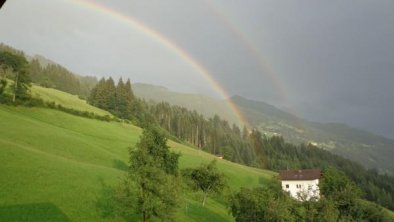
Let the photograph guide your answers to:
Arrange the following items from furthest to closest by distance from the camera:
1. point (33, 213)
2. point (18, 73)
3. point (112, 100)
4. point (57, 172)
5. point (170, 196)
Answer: point (112, 100) → point (18, 73) → point (57, 172) → point (170, 196) → point (33, 213)

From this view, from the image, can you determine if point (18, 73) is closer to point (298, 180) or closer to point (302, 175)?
point (298, 180)

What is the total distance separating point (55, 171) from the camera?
167 feet

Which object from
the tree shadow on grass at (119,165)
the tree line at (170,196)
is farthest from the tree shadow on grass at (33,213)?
the tree shadow on grass at (119,165)

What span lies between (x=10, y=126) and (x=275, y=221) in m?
54.4

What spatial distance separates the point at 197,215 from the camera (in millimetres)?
55625

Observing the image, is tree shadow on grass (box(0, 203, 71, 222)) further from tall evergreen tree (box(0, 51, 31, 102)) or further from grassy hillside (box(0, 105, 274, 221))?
tall evergreen tree (box(0, 51, 31, 102))

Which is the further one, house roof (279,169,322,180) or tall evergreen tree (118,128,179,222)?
house roof (279,169,322,180)

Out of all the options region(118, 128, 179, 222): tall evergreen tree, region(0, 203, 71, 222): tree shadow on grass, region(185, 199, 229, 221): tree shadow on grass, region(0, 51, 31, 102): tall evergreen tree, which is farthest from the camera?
region(0, 51, 31, 102): tall evergreen tree

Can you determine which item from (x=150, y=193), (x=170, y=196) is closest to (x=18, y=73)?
(x=150, y=193)

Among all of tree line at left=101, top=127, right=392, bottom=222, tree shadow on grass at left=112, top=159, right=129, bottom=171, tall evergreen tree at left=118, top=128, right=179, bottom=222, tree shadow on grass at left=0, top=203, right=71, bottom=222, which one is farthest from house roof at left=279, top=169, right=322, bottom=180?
tree shadow on grass at left=0, top=203, right=71, bottom=222

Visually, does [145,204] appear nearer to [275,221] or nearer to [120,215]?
[120,215]

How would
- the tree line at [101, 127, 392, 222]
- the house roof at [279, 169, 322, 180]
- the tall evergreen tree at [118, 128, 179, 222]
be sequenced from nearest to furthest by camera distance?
the tall evergreen tree at [118, 128, 179, 222] → the tree line at [101, 127, 392, 222] → the house roof at [279, 169, 322, 180]

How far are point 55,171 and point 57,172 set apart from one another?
1.07ft

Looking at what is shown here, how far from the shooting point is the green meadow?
128 feet
